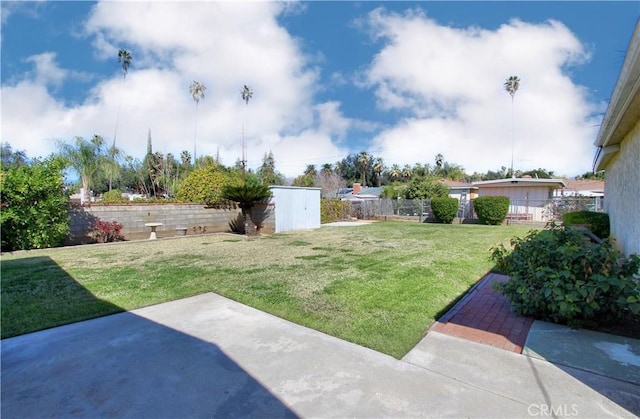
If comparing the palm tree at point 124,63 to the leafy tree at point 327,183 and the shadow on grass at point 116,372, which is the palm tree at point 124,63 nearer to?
the leafy tree at point 327,183

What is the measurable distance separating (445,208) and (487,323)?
17.4 metres

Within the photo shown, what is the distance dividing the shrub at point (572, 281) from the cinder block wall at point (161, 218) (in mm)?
11664

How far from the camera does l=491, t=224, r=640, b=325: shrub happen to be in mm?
3391

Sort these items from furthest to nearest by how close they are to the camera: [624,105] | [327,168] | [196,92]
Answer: [327,168] → [196,92] → [624,105]

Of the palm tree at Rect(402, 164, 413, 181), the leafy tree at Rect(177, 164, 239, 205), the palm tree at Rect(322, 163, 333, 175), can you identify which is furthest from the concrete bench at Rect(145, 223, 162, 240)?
the palm tree at Rect(402, 164, 413, 181)

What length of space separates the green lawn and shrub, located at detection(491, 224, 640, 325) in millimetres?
1101

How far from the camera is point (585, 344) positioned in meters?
3.12

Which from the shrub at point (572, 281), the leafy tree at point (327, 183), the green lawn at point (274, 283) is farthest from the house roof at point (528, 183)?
the leafy tree at point (327, 183)

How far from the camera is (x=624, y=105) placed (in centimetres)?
400

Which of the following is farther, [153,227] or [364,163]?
[364,163]

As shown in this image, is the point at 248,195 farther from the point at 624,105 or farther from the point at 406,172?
the point at 406,172

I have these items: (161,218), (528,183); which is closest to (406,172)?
(528,183)

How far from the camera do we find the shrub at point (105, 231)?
11289 mm

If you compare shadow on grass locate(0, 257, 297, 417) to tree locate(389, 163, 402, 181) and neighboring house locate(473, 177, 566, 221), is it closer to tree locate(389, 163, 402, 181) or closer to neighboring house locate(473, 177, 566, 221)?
neighboring house locate(473, 177, 566, 221)
